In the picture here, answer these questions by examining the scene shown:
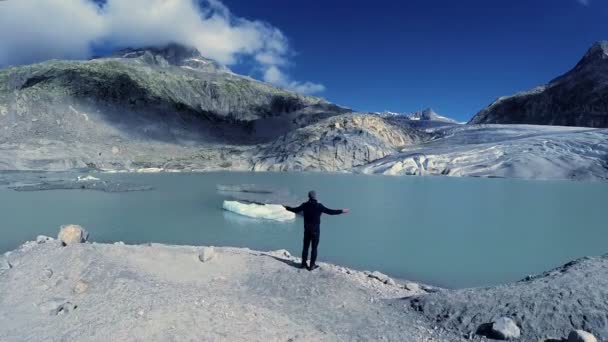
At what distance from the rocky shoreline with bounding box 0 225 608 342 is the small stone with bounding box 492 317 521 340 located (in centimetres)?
1

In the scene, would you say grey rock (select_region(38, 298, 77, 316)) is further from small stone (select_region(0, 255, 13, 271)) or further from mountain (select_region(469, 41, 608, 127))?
mountain (select_region(469, 41, 608, 127))

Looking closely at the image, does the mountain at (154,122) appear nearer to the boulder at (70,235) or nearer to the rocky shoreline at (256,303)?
the boulder at (70,235)

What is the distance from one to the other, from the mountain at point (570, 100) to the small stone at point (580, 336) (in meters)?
110

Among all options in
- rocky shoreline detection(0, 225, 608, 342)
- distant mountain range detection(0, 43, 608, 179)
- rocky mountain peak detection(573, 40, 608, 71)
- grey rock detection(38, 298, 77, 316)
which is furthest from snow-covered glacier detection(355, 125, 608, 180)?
rocky mountain peak detection(573, 40, 608, 71)

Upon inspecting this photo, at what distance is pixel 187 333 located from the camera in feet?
19.0

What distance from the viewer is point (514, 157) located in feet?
183

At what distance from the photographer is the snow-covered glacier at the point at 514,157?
50938 mm

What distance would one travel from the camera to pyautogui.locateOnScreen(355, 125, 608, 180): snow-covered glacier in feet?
167

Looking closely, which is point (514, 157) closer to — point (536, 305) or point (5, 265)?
point (536, 305)

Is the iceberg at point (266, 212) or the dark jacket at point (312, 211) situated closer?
the dark jacket at point (312, 211)

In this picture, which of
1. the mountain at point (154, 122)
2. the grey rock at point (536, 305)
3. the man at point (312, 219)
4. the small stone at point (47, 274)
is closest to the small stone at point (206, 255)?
the man at point (312, 219)

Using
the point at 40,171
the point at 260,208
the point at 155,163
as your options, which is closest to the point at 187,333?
the point at 260,208

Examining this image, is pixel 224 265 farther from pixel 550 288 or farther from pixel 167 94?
pixel 167 94

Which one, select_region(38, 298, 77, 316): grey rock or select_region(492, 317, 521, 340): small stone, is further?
select_region(38, 298, 77, 316): grey rock
